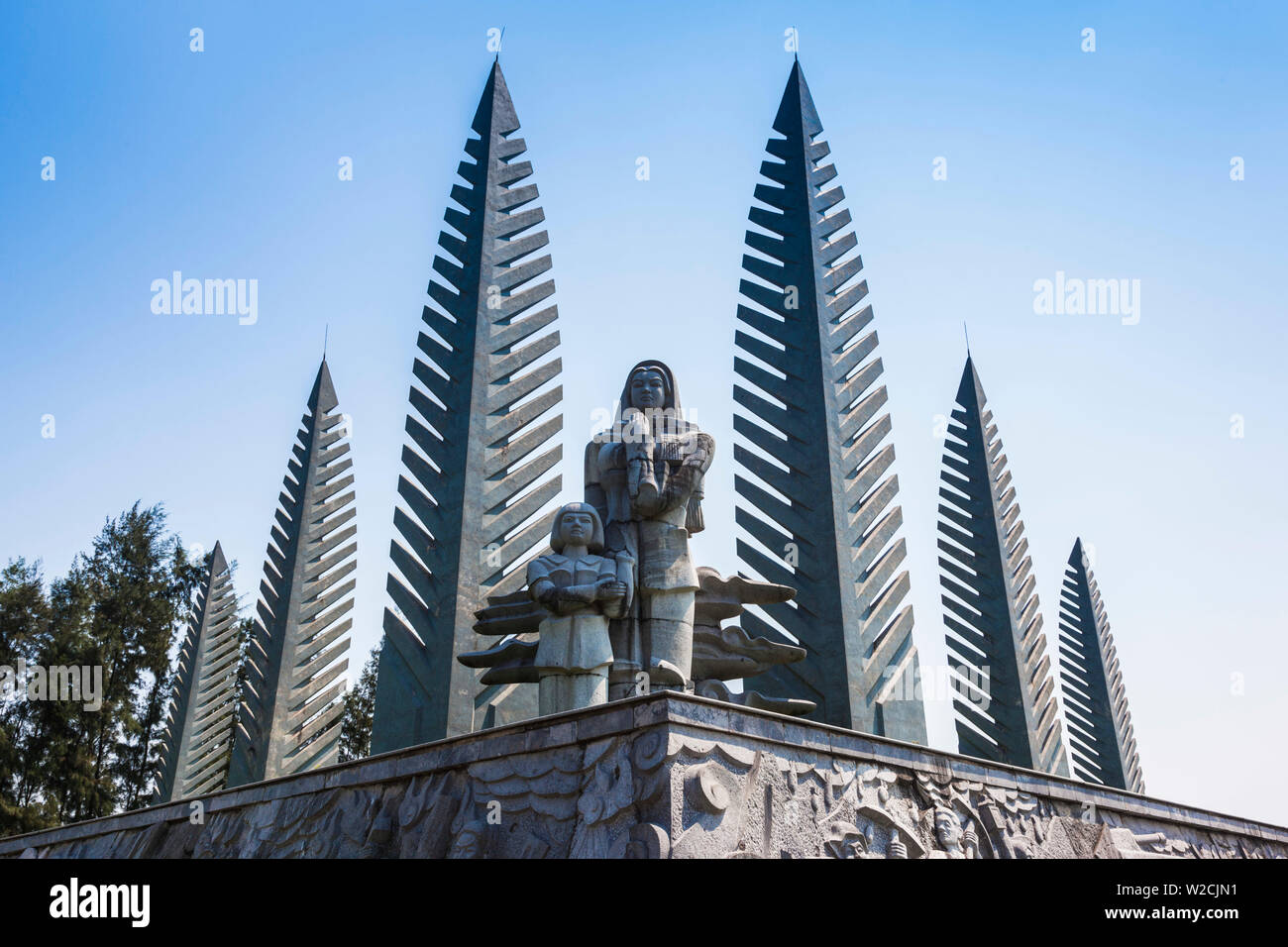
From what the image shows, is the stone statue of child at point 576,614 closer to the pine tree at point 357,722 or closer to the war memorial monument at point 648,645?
the war memorial monument at point 648,645

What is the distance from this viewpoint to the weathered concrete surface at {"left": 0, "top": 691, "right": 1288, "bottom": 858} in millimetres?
5508

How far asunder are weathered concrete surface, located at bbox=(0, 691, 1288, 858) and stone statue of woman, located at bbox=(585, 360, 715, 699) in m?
2.39

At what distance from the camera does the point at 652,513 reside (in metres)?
9.31

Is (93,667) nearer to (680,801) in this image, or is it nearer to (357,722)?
(357,722)

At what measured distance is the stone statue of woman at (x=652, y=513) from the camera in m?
8.90

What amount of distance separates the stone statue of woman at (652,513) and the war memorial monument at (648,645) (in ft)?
0.09

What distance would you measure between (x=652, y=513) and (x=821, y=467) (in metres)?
4.99

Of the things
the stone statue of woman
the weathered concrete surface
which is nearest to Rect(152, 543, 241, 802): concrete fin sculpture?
the weathered concrete surface

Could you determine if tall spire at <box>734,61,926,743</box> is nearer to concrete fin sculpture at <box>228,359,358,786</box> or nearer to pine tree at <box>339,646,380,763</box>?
concrete fin sculpture at <box>228,359,358,786</box>

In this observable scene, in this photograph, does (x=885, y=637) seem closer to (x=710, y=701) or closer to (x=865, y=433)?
(x=865, y=433)

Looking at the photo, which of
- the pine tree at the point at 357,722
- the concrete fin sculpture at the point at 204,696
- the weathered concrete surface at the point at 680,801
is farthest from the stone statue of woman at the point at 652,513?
the pine tree at the point at 357,722

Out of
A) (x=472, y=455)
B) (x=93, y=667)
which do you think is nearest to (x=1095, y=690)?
(x=472, y=455)

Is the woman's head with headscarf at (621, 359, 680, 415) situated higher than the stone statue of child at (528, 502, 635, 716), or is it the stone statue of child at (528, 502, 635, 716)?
the woman's head with headscarf at (621, 359, 680, 415)

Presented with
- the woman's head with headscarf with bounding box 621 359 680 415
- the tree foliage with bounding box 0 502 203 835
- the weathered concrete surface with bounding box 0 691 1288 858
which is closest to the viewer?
the weathered concrete surface with bounding box 0 691 1288 858
